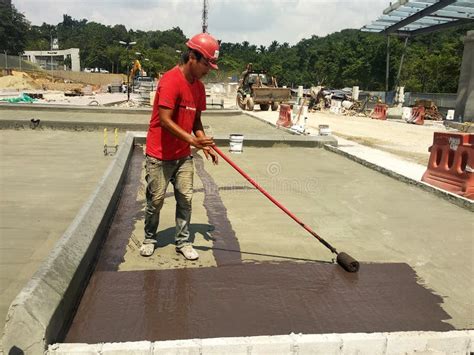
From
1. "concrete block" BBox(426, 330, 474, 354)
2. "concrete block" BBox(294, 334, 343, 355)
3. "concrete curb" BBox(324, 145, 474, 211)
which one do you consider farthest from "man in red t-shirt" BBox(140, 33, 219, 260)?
"concrete curb" BBox(324, 145, 474, 211)

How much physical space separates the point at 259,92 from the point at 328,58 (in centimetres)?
4914

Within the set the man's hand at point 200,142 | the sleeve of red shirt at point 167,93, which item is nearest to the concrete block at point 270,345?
the man's hand at point 200,142

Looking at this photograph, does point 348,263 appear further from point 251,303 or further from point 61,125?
point 61,125

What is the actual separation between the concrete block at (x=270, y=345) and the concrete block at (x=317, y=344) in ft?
0.15

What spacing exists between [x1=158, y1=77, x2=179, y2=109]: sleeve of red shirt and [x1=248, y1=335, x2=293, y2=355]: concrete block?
1.74m

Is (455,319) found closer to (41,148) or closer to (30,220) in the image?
(30,220)

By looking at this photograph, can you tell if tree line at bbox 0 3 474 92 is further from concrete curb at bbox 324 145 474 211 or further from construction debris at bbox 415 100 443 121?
concrete curb at bbox 324 145 474 211

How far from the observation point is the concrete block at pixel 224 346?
2.27 meters

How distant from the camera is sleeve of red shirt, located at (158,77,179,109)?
10.4 ft

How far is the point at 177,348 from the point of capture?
2.25 m

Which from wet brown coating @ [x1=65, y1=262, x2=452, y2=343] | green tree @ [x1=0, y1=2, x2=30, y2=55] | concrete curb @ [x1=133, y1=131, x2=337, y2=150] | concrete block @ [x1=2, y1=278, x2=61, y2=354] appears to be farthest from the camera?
green tree @ [x1=0, y1=2, x2=30, y2=55]

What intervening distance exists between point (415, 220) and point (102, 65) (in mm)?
104085

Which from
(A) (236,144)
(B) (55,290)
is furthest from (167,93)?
(A) (236,144)

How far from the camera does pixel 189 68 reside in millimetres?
3275
